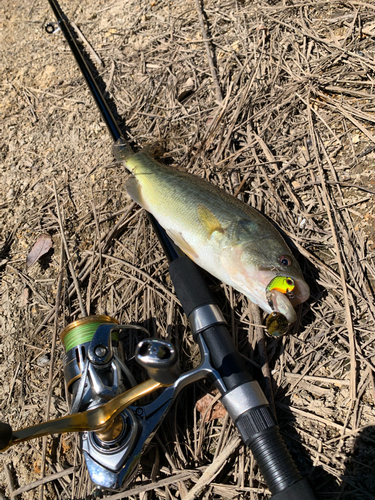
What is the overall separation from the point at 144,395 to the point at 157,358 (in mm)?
550

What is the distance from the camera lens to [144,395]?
2100 mm

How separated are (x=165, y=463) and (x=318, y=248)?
1935 millimetres

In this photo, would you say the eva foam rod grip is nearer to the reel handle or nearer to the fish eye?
the reel handle

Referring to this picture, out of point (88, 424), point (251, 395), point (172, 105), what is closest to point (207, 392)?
point (251, 395)

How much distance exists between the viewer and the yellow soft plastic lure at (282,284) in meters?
2.32

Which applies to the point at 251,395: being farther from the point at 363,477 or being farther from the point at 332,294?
the point at 332,294

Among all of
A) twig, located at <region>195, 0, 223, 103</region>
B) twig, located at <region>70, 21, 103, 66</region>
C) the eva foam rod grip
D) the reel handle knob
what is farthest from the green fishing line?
twig, located at <region>70, 21, 103, 66</region>

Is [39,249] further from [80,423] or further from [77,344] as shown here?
[80,423]

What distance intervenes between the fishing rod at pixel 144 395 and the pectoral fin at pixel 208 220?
1.28ft

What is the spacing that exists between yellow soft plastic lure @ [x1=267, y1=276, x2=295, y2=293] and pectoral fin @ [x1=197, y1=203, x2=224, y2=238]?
56 centimetres

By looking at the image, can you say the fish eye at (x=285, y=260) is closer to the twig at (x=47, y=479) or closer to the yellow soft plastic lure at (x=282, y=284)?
the yellow soft plastic lure at (x=282, y=284)

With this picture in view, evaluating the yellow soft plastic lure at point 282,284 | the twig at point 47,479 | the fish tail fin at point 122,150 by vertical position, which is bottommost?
the twig at point 47,479

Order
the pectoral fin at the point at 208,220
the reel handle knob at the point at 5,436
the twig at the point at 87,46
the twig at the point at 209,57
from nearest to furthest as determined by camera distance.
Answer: the reel handle knob at the point at 5,436
the pectoral fin at the point at 208,220
the twig at the point at 209,57
the twig at the point at 87,46

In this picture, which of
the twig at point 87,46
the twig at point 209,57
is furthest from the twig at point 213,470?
the twig at point 87,46
